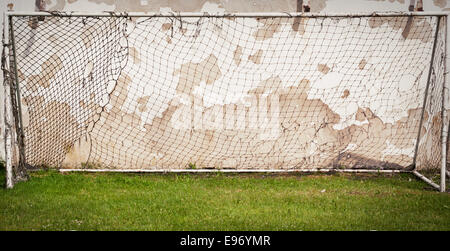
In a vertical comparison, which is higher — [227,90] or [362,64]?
[362,64]

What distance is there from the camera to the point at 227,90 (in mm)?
5875

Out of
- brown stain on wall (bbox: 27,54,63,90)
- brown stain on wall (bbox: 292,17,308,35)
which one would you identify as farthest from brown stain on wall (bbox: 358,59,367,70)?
brown stain on wall (bbox: 27,54,63,90)

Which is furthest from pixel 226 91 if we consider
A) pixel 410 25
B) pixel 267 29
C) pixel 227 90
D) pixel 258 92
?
pixel 410 25

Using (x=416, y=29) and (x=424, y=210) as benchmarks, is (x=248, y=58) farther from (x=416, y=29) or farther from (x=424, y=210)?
(x=424, y=210)

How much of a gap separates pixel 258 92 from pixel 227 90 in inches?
15.7

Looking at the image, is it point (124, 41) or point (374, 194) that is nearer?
point (374, 194)

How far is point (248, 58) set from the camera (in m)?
5.83

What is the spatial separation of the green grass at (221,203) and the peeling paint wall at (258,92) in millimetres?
341

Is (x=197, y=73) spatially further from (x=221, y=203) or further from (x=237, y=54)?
(x=221, y=203)

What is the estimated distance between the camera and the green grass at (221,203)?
397cm

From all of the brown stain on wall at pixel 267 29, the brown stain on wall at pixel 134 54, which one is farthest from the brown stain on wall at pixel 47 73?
the brown stain on wall at pixel 267 29

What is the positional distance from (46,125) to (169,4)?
86.3 inches

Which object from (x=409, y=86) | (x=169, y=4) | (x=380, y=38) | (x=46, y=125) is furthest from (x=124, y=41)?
(x=409, y=86)
